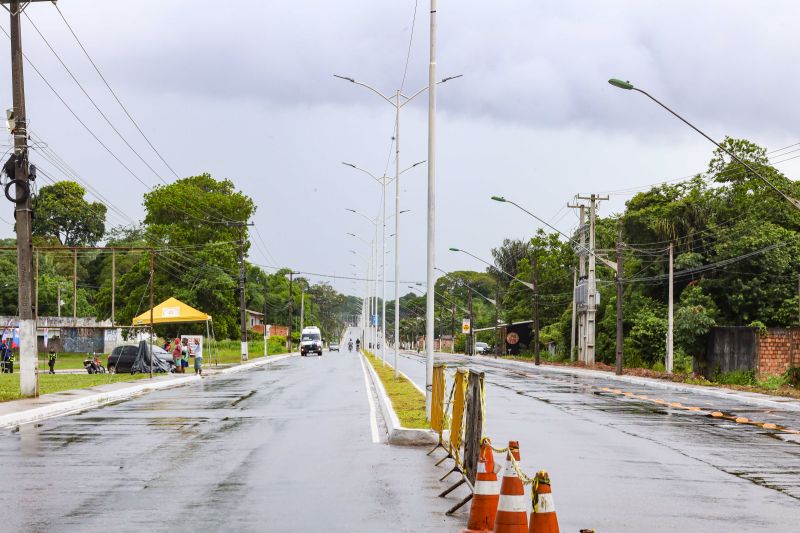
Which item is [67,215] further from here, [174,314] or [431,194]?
[431,194]

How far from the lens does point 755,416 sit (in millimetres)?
21922

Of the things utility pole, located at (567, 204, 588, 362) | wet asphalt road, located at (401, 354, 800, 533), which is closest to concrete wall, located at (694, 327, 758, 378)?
utility pole, located at (567, 204, 588, 362)

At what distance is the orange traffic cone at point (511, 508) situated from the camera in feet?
22.8

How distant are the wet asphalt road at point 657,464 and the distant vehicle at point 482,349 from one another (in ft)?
303

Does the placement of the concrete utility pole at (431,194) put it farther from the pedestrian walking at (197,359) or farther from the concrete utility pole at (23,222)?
the pedestrian walking at (197,359)

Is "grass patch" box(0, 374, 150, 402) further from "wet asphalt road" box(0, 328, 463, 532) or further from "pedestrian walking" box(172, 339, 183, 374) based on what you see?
"pedestrian walking" box(172, 339, 183, 374)

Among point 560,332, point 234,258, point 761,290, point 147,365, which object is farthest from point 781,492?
point 234,258

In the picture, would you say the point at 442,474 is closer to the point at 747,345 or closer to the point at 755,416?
the point at 755,416

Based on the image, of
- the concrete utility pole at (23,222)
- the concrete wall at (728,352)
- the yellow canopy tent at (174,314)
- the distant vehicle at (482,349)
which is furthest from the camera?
the distant vehicle at (482,349)

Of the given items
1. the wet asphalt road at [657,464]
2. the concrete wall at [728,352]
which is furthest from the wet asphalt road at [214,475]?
the concrete wall at [728,352]

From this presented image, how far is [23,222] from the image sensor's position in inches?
945

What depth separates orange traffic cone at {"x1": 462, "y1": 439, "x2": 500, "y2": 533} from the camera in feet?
25.6

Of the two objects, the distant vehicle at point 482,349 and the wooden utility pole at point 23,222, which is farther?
the distant vehicle at point 482,349

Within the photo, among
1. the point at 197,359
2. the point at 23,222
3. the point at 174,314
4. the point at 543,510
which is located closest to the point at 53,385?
the point at 23,222
